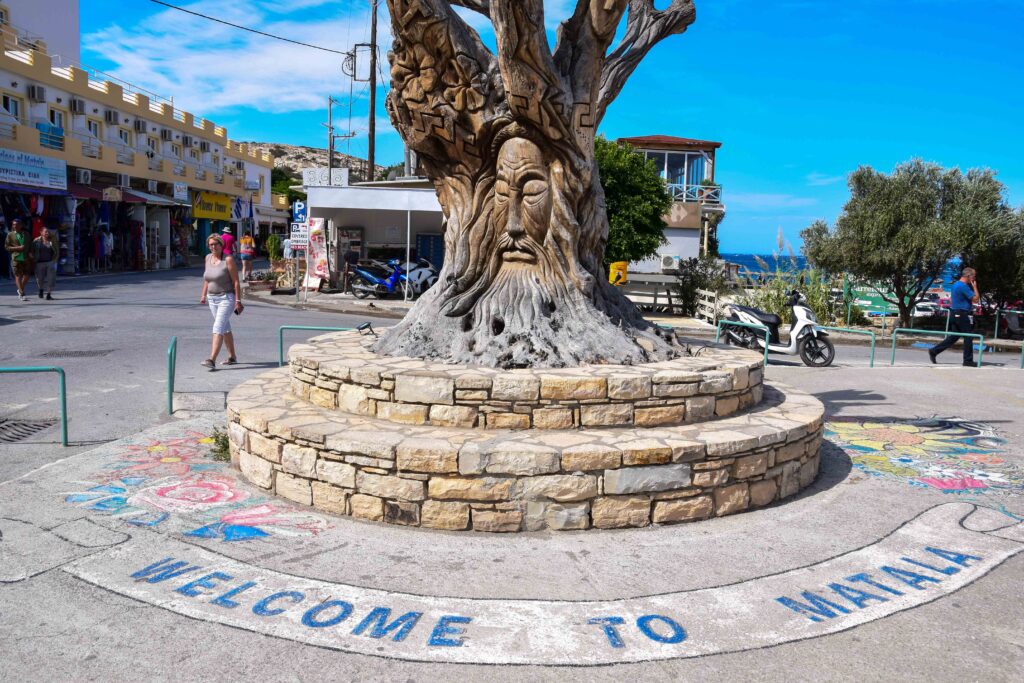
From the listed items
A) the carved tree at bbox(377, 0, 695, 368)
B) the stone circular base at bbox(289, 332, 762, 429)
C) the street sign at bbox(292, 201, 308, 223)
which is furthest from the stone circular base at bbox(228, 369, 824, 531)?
the street sign at bbox(292, 201, 308, 223)

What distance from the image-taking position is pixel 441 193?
7184mm

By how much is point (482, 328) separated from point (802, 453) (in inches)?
108

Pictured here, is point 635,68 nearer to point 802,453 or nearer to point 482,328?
point 482,328

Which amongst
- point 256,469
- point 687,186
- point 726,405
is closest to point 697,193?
point 687,186

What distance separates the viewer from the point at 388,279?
21359mm

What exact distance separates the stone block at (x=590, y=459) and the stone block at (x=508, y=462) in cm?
7

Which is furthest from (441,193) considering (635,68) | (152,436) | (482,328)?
(152,436)

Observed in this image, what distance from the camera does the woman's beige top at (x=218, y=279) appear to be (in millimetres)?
9688

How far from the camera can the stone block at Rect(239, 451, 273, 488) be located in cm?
510

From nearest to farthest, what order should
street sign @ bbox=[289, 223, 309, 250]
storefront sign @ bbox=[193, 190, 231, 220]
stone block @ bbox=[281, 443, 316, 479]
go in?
1. stone block @ bbox=[281, 443, 316, 479]
2. street sign @ bbox=[289, 223, 309, 250]
3. storefront sign @ bbox=[193, 190, 231, 220]

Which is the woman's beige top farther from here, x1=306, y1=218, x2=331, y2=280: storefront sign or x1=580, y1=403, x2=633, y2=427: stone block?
x1=306, y1=218, x2=331, y2=280: storefront sign

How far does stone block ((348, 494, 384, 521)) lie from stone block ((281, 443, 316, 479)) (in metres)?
0.35

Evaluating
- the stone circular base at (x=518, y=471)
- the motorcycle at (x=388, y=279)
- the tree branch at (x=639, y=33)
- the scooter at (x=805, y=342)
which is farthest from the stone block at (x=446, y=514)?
the motorcycle at (x=388, y=279)

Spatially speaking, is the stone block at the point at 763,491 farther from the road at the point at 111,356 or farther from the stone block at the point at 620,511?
the road at the point at 111,356
